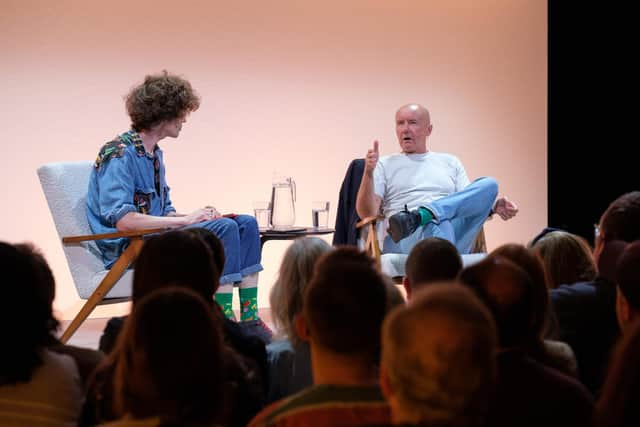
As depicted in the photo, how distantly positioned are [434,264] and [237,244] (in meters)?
1.72

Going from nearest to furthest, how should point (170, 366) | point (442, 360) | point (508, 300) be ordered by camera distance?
point (442, 360) < point (170, 366) < point (508, 300)

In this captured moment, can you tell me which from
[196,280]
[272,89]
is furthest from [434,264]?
[272,89]

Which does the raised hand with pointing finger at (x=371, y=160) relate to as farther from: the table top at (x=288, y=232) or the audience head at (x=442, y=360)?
the audience head at (x=442, y=360)

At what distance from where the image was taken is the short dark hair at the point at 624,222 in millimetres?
2459

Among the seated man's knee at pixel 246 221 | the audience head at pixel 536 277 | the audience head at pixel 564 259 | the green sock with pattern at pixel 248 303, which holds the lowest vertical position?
the green sock with pattern at pixel 248 303

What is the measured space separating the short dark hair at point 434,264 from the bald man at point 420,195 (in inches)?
70.3

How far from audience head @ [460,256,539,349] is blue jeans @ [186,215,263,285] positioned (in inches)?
85.3

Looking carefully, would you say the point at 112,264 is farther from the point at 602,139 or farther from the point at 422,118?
the point at 602,139

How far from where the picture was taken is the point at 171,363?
115 cm

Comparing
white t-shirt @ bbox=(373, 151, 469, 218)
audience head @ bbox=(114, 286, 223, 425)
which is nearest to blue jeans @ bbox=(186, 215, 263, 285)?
white t-shirt @ bbox=(373, 151, 469, 218)

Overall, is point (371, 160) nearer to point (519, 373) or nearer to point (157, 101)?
point (157, 101)

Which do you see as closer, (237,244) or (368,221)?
(237,244)

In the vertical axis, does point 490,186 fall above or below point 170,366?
below

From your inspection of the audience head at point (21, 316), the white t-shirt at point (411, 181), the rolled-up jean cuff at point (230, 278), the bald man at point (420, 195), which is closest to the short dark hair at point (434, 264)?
the audience head at point (21, 316)
